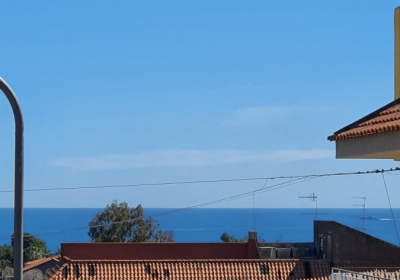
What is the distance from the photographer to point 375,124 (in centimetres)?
1310

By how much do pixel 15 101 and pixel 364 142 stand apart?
27.9 ft

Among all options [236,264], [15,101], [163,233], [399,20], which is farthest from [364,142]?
[163,233]

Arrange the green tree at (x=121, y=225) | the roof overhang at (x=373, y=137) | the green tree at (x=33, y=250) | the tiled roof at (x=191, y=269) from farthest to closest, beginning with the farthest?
the green tree at (x=33, y=250), the green tree at (x=121, y=225), the tiled roof at (x=191, y=269), the roof overhang at (x=373, y=137)

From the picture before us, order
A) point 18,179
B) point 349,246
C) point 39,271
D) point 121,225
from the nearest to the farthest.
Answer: point 18,179 → point 349,246 → point 39,271 → point 121,225

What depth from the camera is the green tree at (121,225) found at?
167 ft

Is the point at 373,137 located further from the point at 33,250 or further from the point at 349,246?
the point at 33,250

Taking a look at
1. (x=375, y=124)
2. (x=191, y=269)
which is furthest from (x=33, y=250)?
(x=375, y=124)

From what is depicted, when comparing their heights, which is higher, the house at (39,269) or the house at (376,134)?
the house at (376,134)

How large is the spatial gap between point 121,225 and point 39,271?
69.8ft

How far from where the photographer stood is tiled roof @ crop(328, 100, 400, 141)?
12.3 meters

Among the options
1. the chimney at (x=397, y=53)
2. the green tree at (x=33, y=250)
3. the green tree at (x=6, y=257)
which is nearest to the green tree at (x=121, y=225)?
the green tree at (x=33, y=250)

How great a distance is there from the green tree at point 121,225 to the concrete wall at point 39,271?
20.6m

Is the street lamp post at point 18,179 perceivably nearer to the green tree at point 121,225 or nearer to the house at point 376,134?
the house at point 376,134

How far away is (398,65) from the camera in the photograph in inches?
582
